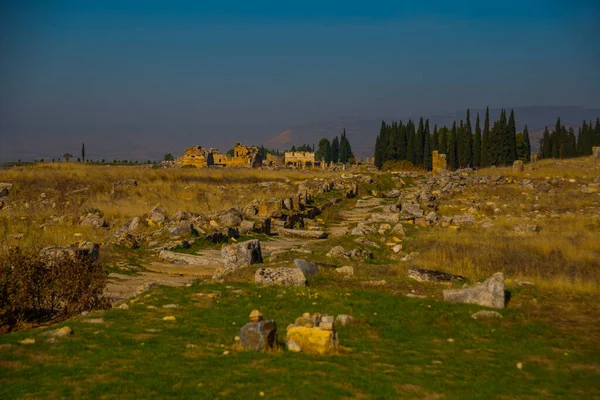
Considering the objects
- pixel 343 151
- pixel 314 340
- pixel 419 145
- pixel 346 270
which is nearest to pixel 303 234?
pixel 346 270

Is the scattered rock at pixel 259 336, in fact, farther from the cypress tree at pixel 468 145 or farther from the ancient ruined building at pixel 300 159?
the ancient ruined building at pixel 300 159

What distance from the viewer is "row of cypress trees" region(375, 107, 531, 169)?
81.5m

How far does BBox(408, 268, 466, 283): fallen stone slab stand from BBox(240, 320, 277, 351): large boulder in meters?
7.94

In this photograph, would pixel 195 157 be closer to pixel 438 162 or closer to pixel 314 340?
pixel 438 162

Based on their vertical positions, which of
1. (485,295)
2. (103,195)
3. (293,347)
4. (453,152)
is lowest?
(485,295)

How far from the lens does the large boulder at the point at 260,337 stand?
337 inches

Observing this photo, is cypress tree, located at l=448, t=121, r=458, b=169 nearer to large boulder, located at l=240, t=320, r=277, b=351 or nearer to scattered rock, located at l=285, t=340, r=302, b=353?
scattered rock, located at l=285, t=340, r=302, b=353

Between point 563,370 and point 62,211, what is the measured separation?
33040mm

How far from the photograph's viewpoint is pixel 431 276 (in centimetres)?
1585

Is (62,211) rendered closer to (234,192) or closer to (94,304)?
(234,192)

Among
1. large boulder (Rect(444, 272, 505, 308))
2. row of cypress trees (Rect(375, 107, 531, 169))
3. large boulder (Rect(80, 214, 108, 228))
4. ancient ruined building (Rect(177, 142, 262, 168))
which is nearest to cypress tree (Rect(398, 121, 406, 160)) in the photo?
row of cypress trees (Rect(375, 107, 531, 169))

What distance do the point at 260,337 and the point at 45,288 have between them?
705cm

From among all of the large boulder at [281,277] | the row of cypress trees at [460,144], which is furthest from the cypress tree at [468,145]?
the large boulder at [281,277]

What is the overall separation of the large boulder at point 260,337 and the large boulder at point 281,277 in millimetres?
5660
